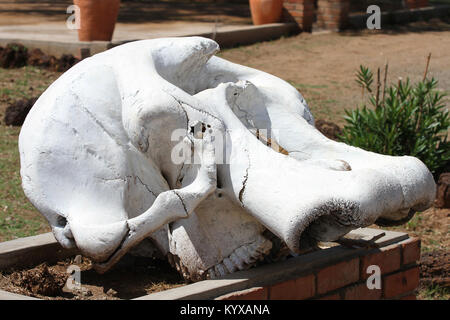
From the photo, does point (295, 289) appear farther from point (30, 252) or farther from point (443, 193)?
point (443, 193)

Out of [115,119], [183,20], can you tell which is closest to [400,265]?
[115,119]

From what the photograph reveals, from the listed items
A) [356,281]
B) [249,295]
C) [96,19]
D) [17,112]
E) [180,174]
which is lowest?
[17,112]

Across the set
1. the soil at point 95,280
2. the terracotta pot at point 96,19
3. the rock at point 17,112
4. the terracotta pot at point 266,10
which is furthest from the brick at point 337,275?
the terracotta pot at point 266,10

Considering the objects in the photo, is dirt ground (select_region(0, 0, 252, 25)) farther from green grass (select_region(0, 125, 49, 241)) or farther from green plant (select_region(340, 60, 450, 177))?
green plant (select_region(340, 60, 450, 177))

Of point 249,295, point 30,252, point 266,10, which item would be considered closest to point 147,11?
point 266,10

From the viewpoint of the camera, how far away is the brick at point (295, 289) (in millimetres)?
3184

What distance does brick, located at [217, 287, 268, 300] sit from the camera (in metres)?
3.07

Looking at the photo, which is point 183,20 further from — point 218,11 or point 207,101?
point 207,101

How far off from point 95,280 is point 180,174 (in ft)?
2.19

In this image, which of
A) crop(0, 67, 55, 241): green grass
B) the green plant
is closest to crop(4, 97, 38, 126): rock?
crop(0, 67, 55, 241): green grass

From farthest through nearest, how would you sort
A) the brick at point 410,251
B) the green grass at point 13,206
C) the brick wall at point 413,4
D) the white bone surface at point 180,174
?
the brick wall at point 413,4
the green grass at point 13,206
the brick at point 410,251
the white bone surface at point 180,174

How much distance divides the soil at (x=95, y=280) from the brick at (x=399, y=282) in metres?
0.90

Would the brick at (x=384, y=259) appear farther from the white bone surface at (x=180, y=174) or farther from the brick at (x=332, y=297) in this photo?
the white bone surface at (x=180, y=174)

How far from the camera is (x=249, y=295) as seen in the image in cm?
311
